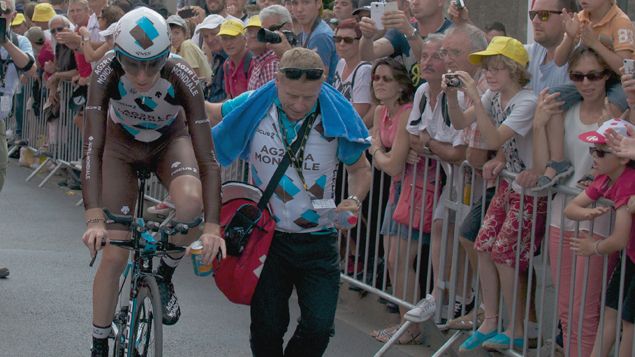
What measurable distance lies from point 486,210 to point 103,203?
2.43 metres

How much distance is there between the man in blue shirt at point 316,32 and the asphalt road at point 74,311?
2063 millimetres

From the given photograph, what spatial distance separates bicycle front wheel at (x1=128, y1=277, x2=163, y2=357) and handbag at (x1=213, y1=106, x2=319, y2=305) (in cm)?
37

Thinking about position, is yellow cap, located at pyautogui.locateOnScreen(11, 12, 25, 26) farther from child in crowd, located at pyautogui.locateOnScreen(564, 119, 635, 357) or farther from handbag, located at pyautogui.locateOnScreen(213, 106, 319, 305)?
child in crowd, located at pyautogui.locateOnScreen(564, 119, 635, 357)

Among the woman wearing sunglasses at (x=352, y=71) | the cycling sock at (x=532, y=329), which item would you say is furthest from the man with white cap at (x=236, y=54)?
the cycling sock at (x=532, y=329)

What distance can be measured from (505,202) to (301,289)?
1.68 metres

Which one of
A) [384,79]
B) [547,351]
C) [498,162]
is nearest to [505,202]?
[498,162]

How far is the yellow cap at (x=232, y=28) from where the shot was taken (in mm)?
11023

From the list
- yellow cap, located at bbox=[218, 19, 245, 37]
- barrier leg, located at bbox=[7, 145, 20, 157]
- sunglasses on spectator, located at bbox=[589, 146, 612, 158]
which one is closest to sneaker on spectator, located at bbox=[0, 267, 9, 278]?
yellow cap, located at bbox=[218, 19, 245, 37]

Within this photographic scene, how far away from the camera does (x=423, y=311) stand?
7930mm

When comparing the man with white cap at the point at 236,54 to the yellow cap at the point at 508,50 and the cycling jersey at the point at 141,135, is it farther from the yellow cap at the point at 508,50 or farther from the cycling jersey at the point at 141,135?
the cycling jersey at the point at 141,135

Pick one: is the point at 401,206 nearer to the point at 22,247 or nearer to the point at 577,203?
the point at 577,203

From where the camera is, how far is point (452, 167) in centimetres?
796

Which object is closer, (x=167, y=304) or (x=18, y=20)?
(x=167, y=304)

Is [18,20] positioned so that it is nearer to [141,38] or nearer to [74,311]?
[74,311]
